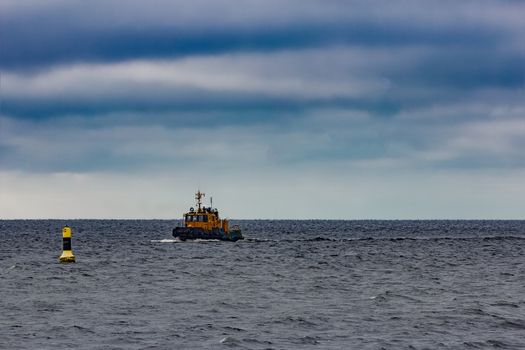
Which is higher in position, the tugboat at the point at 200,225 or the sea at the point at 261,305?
the tugboat at the point at 200,225

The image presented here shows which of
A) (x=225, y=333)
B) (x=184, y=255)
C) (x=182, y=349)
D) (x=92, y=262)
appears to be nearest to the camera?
(x=182, y=349)

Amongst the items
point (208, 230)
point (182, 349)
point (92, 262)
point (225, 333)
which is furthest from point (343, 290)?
point (208, 230)

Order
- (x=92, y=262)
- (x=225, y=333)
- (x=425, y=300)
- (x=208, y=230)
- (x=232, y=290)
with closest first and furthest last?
1. (x=225, y=333)
2. (x=425, y=300)
3. (x=232, y=290)
4. (x=92, y=262)
5. (x=208, y=230)

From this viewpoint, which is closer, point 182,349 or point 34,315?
point 182,349

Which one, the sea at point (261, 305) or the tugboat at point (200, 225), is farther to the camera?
the tugboat at point (200, 225)

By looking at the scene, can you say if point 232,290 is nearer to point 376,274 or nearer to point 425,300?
point 425,300

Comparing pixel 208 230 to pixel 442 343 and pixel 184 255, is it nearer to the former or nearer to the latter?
pixel 184 255

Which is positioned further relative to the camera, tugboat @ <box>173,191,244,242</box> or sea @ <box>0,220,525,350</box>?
tugboat @ <box>173,191,244,242</box>

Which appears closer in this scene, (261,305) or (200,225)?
(261,305)

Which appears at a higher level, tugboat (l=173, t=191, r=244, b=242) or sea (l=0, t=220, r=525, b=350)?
tugboat (l=173, t=191, r=244, b=242)

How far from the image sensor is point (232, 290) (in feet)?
152

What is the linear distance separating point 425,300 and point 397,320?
768 centimetres

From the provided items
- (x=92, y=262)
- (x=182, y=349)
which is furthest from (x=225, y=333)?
(x=92, y=262)

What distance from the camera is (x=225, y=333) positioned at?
3084 centimetres
